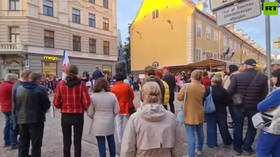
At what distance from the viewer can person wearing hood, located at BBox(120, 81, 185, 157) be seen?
2.33m

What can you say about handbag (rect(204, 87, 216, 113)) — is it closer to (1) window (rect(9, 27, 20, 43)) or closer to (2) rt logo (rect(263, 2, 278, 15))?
(2) rt logo (rect(263, 2, 278, 15))

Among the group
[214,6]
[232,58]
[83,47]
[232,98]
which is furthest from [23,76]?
[232,58]

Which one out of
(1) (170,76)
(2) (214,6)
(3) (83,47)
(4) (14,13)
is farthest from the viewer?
(3) (83,47)

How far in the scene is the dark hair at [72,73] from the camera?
13.4 ft

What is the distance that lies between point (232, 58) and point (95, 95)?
127ft

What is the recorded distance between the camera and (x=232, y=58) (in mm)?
39438

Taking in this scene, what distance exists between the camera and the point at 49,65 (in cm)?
2544

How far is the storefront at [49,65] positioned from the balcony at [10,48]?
8.77 ft

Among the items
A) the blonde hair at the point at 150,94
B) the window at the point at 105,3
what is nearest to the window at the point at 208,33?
the window at the point at 105,3

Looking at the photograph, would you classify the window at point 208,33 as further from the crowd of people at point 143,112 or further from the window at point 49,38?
the crowd of people at point 143,112

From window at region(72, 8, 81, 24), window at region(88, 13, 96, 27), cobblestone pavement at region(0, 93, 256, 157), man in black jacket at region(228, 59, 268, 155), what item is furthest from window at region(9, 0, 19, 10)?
man in black jacket at region(228, 59, 268, 155)

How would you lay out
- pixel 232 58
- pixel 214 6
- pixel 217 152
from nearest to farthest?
pixel 214 6
pixel 217 152
pixel 232 58

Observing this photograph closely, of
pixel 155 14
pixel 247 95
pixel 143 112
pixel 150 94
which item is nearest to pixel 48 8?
pixel 155 14

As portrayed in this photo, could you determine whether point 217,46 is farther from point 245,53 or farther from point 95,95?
point 95,95
